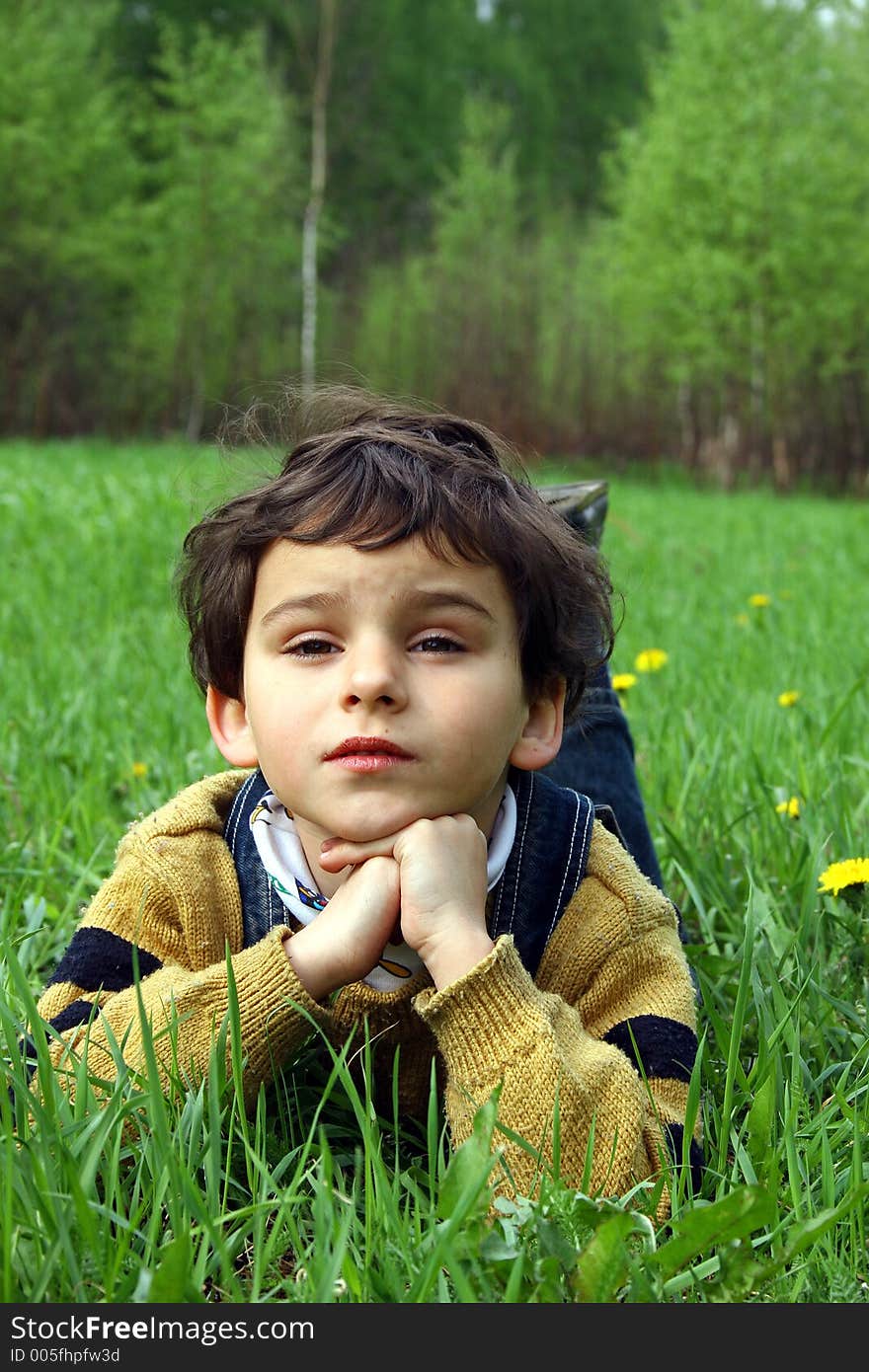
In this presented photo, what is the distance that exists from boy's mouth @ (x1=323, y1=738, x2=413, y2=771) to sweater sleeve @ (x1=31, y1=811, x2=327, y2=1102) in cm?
19

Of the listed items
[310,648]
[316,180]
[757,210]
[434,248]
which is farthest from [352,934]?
[434,248]

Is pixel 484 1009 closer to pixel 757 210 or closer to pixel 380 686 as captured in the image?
pixel 380 686

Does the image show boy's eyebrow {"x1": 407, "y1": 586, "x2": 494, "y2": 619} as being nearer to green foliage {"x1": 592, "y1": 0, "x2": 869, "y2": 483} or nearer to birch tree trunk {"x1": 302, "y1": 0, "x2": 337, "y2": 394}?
green foliage {"x1": 592, "y1": 0, "x2": 869, "y2": 483}

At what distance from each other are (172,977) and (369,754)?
34cm

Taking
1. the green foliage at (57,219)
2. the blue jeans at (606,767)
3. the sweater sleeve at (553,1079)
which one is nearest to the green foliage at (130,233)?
the green foliage at (57,219)

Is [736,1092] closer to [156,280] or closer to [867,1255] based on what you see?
[867,1255]

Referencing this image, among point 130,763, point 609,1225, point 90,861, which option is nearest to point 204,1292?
point 609,1225

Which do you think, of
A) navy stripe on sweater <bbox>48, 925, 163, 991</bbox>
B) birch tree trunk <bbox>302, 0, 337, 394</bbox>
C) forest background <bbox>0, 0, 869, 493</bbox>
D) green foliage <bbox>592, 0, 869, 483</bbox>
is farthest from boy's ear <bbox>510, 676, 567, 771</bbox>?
birch tree trunk <bbox>302, 0, 337, 394</bbox>

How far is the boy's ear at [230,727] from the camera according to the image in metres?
1.59

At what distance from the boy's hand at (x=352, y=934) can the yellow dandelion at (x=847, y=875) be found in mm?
651

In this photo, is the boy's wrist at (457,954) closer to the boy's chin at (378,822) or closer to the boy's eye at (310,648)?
the boy's chin at (378,822)

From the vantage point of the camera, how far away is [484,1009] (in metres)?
1.28

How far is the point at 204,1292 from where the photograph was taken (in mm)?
1146

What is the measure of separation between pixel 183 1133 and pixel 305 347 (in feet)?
71.0
